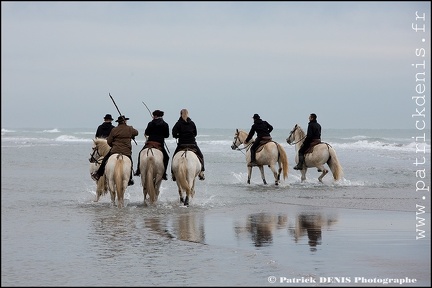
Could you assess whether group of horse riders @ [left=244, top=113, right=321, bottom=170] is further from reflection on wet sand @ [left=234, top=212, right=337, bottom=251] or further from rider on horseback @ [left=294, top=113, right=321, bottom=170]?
reflection on wet sand @ [left=234, top=212, right=337, bottom=251]

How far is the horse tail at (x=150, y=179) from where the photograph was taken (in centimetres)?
1405

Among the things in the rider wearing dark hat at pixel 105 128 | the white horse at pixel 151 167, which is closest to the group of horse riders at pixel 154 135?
the white horse at pixel 151 167

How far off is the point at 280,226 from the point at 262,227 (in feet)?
0.96

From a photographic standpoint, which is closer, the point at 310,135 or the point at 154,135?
the point at 154,135

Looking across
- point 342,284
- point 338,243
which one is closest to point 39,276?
point 342,284

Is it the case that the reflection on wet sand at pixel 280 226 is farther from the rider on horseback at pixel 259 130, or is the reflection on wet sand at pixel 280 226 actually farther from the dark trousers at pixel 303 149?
the dark trousers at pixel 303 149

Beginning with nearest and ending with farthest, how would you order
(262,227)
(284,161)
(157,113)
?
(262,227), (157,113), (284,161)

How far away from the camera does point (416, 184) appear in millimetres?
20672

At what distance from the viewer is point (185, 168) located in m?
14.3

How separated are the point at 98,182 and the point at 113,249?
19.0ft

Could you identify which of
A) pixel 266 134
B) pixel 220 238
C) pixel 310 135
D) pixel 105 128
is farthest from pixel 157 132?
pixel 310 135

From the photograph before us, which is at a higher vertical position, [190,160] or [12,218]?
[190,160]

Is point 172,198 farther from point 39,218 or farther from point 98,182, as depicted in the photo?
point 39,218

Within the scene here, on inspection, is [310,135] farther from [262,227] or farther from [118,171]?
[262,227]
